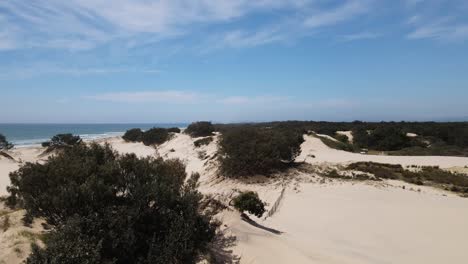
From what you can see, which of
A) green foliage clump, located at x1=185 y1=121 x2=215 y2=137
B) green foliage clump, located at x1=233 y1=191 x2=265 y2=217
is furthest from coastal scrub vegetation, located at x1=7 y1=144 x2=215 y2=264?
green foliage clump, located at x1=185 y1=121 x2=215 y2=137

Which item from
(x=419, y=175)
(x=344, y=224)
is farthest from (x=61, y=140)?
(x=344, y=224)

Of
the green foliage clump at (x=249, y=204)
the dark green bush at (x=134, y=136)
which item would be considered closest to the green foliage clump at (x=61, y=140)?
the dark green bush at (x=134, y=136)

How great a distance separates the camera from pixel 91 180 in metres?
6.46

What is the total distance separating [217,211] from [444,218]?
8.49 metres

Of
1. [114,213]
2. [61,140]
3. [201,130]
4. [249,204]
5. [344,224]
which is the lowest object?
[344,224]

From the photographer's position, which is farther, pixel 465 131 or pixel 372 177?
pixel 465 131

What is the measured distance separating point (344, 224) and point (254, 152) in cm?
883

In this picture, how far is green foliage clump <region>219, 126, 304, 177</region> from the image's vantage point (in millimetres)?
20656

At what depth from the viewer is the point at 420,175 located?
21.4 meters

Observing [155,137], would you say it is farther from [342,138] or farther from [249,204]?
[249,204]

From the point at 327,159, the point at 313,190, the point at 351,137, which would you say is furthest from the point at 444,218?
the point at 351,137

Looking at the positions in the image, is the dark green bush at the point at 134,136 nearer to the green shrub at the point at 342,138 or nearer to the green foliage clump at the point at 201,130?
the green foliage clump at the point at 201,130

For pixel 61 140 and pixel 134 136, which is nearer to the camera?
pixel 61 140

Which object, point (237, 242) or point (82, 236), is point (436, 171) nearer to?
point (237, 242)
